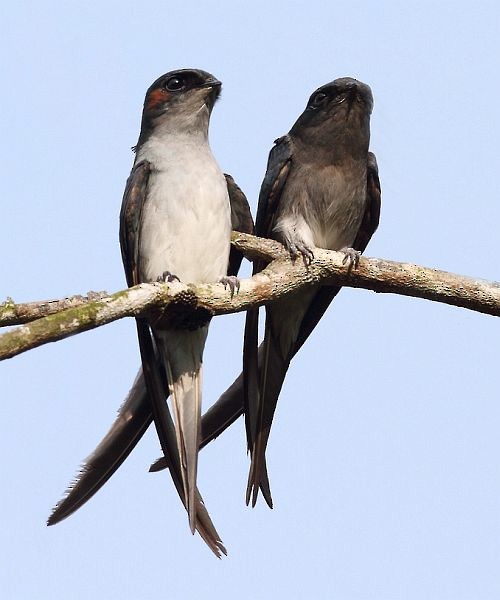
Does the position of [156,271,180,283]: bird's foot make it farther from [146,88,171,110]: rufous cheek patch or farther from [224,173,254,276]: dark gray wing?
[146,88,171,110]: rufous cheek patch

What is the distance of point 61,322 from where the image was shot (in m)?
6.20

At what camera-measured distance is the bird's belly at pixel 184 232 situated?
9023mm

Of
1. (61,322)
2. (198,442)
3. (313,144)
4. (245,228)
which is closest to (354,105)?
(313,144)

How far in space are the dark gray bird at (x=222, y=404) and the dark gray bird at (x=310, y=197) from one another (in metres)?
0.02

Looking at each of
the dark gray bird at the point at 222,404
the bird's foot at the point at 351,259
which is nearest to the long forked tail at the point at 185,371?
the dark gray bird at the point at 222,404

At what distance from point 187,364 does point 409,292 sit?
7.12 ft

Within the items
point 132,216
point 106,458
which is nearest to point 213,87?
point 132,216

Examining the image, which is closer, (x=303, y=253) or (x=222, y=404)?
(x=303, y=253)

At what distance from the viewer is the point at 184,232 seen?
9016 mm

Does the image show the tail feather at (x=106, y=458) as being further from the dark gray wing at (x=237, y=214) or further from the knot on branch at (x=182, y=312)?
the dark gray wing at (x=237, y=214)

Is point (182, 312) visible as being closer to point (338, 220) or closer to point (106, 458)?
point (106, 458)

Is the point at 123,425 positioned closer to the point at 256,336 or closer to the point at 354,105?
the point at 256,336

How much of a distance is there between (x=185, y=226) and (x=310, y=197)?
1.39m

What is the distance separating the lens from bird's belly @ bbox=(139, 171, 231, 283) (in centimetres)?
902
